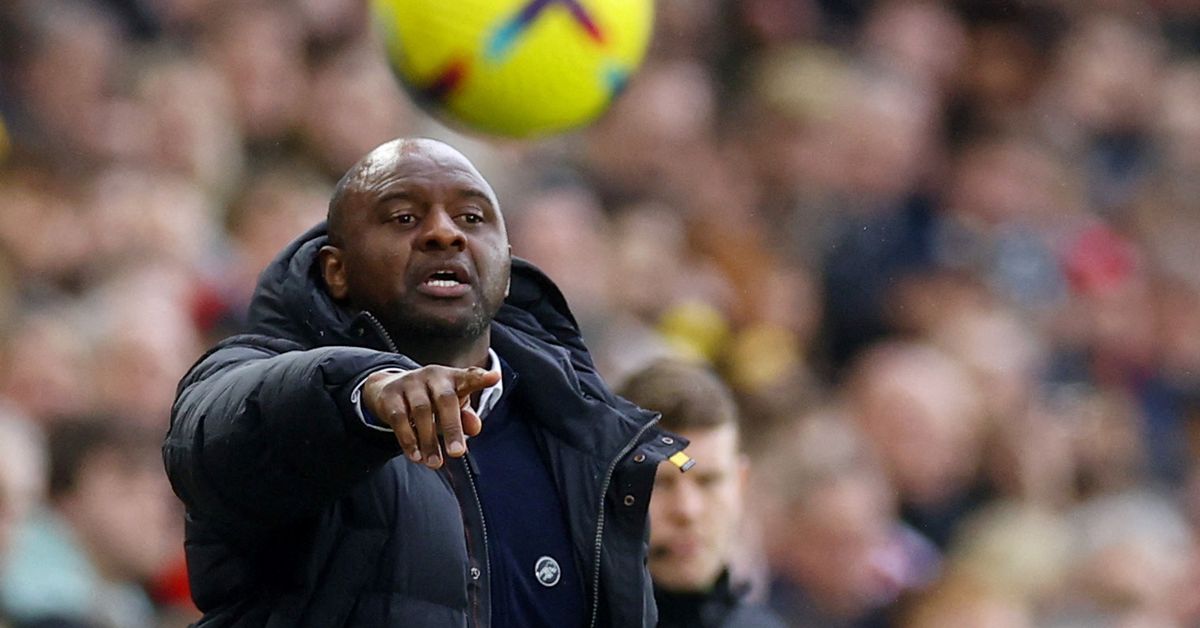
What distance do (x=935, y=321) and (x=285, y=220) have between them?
279cm

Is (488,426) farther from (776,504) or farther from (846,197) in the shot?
(846,197)

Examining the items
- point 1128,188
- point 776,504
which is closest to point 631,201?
point 776,504

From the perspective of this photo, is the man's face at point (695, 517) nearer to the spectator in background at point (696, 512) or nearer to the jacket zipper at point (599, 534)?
the spectator in background at point (696, 512)

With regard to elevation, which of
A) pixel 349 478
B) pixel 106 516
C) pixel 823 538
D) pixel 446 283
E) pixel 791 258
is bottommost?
pixel 349 478

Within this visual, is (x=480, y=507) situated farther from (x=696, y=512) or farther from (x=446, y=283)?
(x=696, y=512)

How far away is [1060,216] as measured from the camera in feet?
31.3

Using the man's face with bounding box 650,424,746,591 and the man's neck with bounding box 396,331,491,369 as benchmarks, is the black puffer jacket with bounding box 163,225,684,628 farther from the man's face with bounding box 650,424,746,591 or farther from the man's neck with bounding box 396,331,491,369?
the man's face with bounding box 650,424,746,591

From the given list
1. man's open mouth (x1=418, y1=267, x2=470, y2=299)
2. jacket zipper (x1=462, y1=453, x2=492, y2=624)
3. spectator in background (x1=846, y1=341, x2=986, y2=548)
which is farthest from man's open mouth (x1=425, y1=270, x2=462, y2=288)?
spectator in background (x1=846, y1=341, x2=986, y2=548)

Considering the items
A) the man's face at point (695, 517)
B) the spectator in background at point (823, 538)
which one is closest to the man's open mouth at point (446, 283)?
the man's face at point (695, 517)

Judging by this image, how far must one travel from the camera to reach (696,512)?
14.4 ft

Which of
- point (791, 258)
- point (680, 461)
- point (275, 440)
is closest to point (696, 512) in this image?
point (680, 461)

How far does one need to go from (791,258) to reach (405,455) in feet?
18.7

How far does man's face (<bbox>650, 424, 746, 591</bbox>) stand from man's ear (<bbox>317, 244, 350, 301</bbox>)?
119 centimetres

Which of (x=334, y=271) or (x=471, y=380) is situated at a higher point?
(x=334, y=271)
